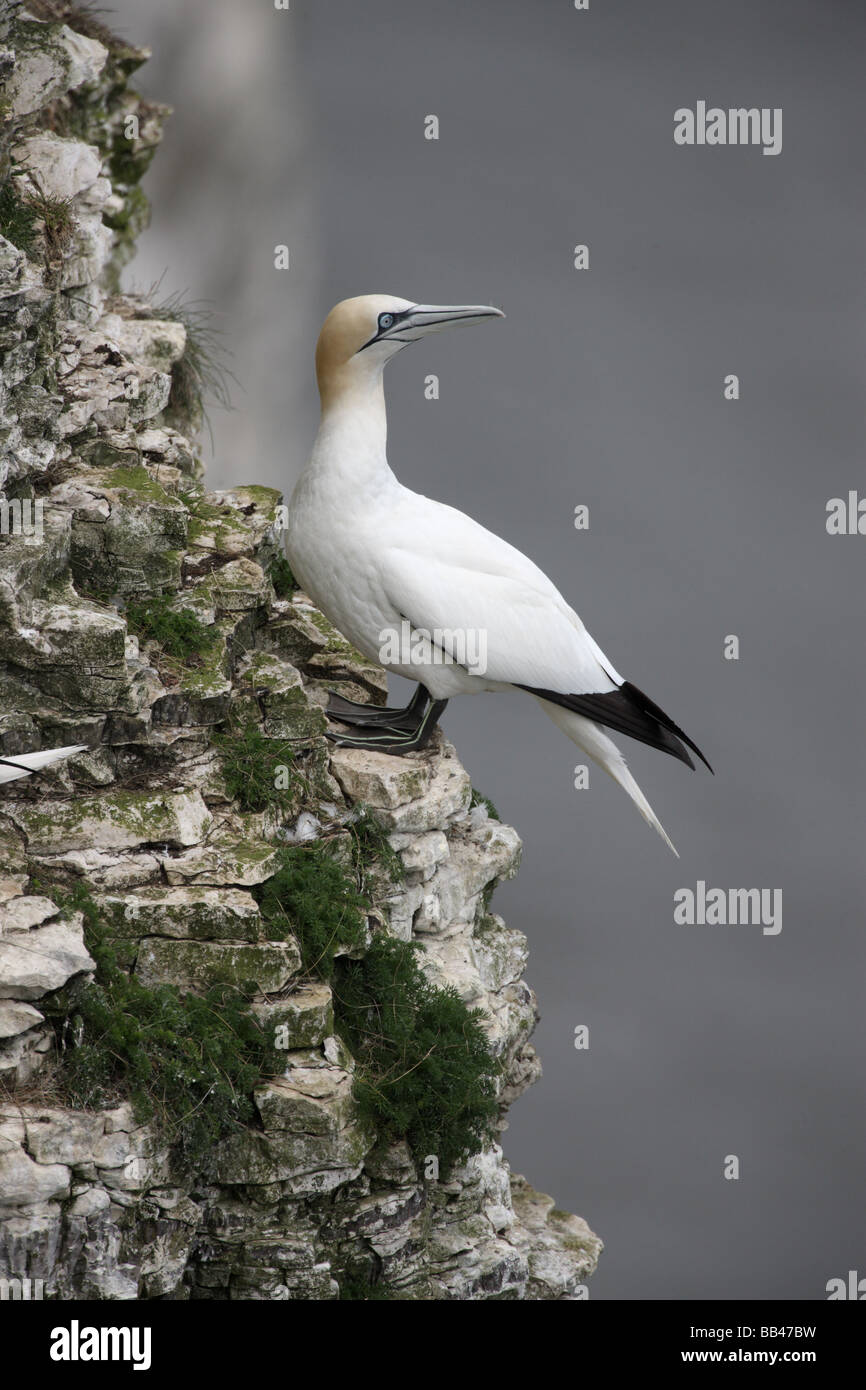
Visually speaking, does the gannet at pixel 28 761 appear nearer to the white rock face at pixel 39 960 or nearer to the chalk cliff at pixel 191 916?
the chalk cliff at pixel 191 916

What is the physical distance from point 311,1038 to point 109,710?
135 centimetres

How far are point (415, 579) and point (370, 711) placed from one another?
3.10 ft

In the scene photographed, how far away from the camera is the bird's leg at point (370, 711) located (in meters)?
6.96

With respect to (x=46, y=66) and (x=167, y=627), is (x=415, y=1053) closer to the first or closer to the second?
(x=167, y=627)

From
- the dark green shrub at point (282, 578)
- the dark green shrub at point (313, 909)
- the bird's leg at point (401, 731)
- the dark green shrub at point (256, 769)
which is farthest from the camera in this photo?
the dark green shrub at point (282, 578)

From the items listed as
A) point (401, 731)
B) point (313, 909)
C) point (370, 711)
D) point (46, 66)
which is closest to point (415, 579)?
point (401, 731)

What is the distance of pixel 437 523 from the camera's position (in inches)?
260

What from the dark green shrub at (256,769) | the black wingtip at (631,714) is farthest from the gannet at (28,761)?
the black wingtip at (631,714)

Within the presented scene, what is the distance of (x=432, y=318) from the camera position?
621 centimetres

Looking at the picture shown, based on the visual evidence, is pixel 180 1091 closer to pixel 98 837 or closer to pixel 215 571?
pixel 98 837

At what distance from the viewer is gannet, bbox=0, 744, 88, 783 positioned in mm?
5379

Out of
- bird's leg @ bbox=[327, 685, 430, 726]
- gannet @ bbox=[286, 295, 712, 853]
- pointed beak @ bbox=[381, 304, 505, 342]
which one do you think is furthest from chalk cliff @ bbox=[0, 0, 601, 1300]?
pointed beak @ bbox=[381, 304, 505, 342]

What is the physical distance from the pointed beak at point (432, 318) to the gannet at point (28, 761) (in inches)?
77.3

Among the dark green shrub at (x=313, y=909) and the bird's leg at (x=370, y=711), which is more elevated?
the bird's leg at (x=370, y=711)
